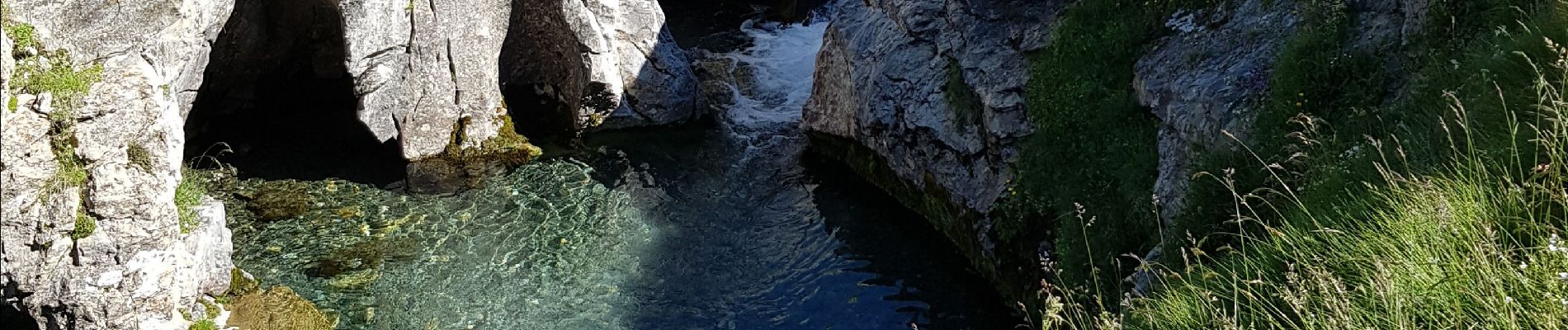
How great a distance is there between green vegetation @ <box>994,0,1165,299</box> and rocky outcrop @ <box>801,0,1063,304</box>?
411mm

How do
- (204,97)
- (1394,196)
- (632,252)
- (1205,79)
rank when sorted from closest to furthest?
(1394,196), (1205,79), (632,252), (204,97)

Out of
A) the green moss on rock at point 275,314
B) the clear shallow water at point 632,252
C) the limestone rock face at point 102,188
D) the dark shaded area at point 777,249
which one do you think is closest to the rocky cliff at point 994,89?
the dark shaded area at point 777,249

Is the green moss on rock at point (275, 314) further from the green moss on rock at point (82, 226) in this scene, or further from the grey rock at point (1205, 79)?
the grey rock at point (1205, 79)

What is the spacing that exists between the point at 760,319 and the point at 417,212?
546 cm

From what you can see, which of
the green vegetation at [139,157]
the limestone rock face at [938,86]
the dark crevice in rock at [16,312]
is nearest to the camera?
the dark crevice in rock at [16,312]

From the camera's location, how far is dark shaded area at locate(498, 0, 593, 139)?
1833 cm

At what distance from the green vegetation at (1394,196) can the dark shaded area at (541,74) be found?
933cm

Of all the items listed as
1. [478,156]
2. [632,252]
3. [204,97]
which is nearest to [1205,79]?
[632,252]

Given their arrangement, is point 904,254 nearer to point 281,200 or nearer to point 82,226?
point 281,200

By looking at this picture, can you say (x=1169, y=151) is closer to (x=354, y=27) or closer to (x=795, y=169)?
(x=795, y=169)

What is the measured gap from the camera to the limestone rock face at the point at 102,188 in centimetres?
1037

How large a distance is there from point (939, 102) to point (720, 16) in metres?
12.4

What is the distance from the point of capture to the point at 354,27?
15688mm

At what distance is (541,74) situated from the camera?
63.3 feet
